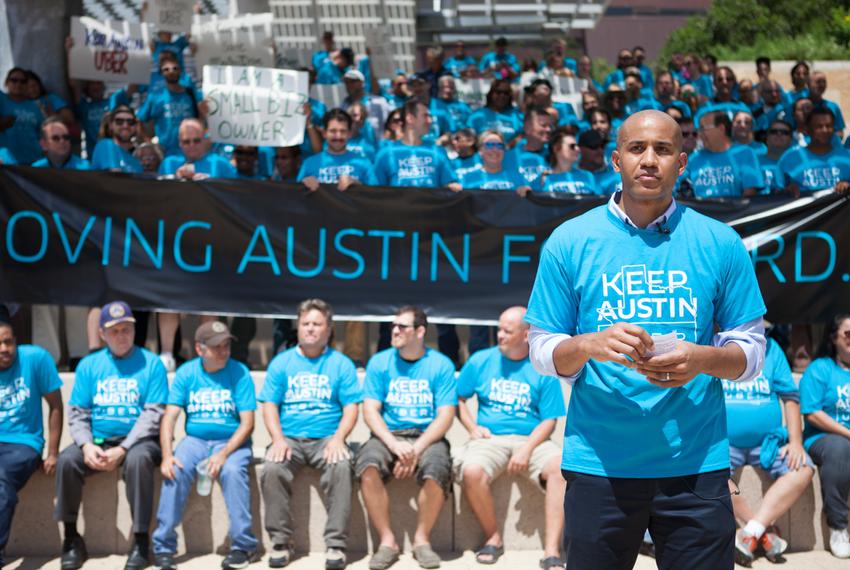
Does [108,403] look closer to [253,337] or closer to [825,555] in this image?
[253,337]

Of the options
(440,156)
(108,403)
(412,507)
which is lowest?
(412,507)

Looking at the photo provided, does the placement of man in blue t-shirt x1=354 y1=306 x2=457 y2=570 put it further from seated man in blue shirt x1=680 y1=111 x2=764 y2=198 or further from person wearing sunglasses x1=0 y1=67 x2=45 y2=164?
person wearing sunglasses x1=0 y1=67 x2=45 y2=164

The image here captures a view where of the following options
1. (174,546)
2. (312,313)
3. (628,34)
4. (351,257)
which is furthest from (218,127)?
(628,34)

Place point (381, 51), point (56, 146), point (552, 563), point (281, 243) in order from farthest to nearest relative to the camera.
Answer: point (381, 51), point (56, 146), point (281, 243), point (552, 563)

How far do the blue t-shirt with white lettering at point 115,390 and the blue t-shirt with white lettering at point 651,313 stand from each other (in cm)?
400

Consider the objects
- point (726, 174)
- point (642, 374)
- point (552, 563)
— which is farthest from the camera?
point (726, 174)

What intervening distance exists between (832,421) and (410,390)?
2569 mm

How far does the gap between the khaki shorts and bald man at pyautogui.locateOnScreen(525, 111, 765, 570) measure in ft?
10.1

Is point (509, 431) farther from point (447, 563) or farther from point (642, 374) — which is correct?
point (642, 374)

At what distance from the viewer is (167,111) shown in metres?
9.84

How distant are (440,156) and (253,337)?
209cm

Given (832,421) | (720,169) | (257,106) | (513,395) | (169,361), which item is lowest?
(832,421)

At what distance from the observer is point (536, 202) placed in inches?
297

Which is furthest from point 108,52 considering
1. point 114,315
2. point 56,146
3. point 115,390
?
point 115,390
